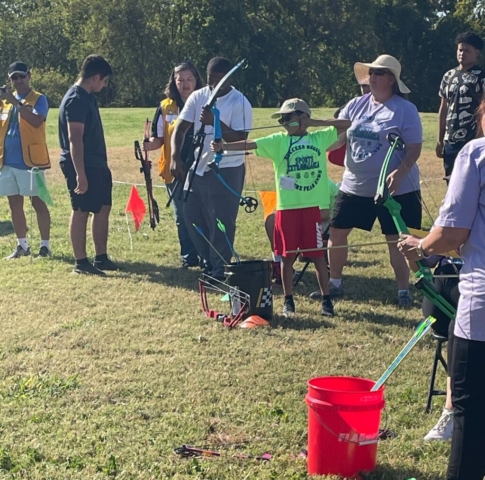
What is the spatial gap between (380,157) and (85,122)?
113 inches

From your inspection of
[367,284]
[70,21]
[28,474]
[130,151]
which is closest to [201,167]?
[367,284]

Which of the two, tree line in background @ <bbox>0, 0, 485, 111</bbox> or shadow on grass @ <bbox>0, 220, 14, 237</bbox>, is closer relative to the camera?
shadow on grass @ <bbox>0, 220, 14, 237</bbox>

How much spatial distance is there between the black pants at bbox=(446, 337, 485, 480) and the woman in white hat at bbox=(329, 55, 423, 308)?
3.04 metres

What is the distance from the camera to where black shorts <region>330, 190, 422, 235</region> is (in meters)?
6.27

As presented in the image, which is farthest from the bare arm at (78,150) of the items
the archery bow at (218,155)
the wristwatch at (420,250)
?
the wristwatch at (420,250)

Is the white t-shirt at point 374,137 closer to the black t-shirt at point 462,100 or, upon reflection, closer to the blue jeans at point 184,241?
the black t-shirt at point 462,100

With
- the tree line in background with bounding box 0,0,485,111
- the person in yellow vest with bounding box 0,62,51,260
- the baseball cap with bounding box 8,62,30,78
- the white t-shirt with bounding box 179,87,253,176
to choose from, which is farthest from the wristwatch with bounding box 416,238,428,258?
the tree line in background with bounding box 0,0,485,111

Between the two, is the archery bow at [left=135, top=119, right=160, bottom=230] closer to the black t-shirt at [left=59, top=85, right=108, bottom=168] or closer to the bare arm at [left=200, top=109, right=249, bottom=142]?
the black t-shirt at [left=59, top=85, right=108, bottom=168]

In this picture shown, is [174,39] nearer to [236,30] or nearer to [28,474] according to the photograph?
[236,30]

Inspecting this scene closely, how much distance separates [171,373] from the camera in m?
4.91

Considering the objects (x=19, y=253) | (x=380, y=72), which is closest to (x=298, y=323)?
(x=380, y=72)

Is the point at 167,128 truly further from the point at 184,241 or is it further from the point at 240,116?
the point at 240,116

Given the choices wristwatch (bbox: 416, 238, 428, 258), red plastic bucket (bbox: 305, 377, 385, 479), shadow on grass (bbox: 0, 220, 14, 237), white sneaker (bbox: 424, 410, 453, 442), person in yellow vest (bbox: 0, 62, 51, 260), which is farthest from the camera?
shadow on grass (bbox: 0, 220, 14, 237)

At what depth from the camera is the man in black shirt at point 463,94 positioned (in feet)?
24.2
